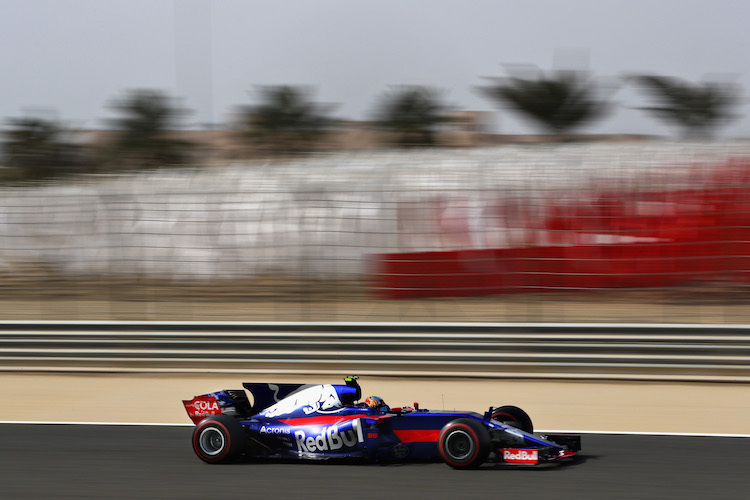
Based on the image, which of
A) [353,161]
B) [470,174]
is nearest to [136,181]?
[353,161]

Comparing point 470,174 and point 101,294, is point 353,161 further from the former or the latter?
point 101,294

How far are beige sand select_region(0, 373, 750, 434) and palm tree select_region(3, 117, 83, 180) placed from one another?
1147 cm

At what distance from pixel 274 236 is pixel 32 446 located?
6.08m

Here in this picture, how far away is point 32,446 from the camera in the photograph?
24.9ft

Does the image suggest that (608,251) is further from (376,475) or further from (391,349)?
(376,475)

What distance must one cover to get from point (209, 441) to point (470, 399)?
3.83 metres

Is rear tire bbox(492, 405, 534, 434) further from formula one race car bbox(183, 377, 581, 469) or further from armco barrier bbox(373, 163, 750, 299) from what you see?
armco barrier bbox(373, 163, 750, 299)

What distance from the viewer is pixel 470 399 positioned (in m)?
9.75

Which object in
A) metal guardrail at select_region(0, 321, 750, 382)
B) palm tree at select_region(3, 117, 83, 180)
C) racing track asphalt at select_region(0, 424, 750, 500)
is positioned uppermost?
palm tree at select_region(3, 117, 83, 180)

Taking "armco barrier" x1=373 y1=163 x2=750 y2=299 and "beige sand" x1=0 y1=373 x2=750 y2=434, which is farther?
"armco barrier" x1=373 y1=163 x2=750 y2=299

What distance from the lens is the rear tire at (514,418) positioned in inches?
263

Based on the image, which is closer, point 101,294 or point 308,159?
point 101,294

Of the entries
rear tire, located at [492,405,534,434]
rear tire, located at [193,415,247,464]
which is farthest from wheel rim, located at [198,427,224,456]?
rear tire, located at [492,405,534,434]

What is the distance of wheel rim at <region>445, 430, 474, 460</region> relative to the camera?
20.5ft
